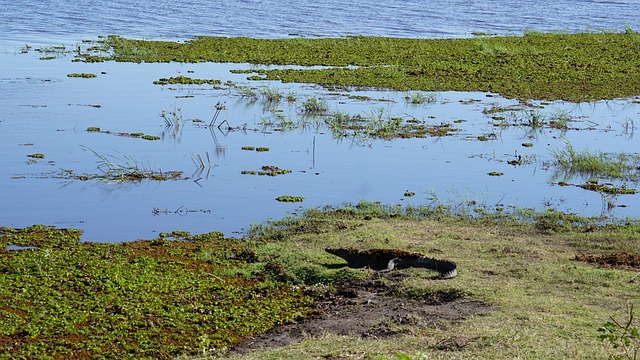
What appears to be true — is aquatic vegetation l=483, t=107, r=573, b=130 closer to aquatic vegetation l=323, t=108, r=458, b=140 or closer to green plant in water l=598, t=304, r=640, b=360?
aquatic vegetation l=323, t=108, r=458, b=140

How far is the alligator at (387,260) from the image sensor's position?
7391 millimetres

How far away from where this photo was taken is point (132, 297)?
693 cm

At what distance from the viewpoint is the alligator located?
7391 mm

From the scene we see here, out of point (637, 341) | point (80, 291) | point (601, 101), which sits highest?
point (601, 101)

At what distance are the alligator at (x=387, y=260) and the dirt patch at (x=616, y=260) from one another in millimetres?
1365

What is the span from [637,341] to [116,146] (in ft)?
27.5

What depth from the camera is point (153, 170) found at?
11.1 meters

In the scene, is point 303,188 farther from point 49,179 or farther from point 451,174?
point 49,179

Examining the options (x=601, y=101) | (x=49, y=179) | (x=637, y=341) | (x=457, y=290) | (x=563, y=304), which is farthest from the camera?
(x=601, y=101)

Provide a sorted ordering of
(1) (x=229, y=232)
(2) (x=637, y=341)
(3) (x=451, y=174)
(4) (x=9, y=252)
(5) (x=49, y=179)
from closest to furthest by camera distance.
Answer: (2) (x=637, y=341) < (4) (x=9, y=252) < (1) (x=229, y=232) < (5) (x=49, y=179) < (3) (x=451, y=174)

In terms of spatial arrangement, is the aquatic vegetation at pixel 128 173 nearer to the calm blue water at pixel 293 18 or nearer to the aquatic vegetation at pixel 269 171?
the aquatic vegetation at pixel 269 171

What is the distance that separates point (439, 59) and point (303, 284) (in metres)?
13.9

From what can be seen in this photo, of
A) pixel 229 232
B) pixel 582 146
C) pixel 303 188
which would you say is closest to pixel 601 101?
pixel 582 146

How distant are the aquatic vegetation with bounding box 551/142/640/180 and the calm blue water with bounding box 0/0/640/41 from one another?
15455 millimetres
